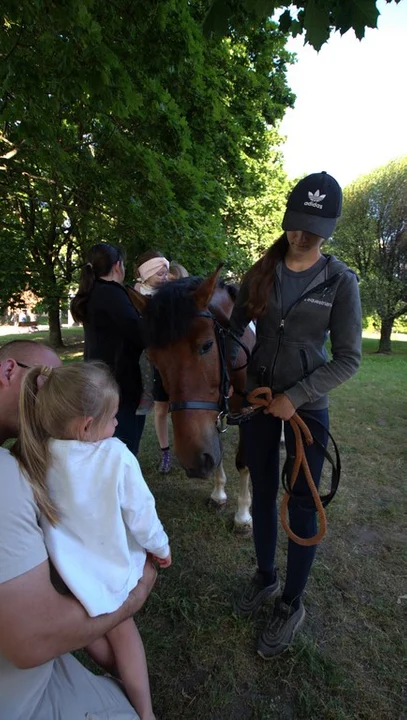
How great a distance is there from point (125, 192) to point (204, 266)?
159cm

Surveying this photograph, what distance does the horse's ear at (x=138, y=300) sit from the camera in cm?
229

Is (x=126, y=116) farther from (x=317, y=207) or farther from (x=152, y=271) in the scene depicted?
(x=317, y=207)

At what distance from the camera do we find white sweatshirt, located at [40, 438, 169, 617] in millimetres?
1195

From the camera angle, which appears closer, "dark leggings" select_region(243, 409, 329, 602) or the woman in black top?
"dark leggings" select_region(243, 409, 329, 602)

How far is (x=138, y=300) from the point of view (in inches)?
91.7

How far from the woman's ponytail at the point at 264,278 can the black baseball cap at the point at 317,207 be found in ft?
0.62

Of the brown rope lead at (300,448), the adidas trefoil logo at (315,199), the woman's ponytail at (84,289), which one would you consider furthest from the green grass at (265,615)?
the adidas trefoil logo at (315,199)

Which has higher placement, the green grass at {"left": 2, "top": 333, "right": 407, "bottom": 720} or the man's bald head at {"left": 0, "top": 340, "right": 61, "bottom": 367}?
the man's bald head at {"left": 0, "top": 340, "right": 61, "bottom": 367}

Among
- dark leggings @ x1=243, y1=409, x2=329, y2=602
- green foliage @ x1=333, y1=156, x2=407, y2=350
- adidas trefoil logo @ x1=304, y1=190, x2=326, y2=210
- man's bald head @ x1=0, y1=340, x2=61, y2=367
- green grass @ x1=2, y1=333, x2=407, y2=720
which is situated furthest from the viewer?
green foliage @ x1=333, y1=156, x2=407, y2=350

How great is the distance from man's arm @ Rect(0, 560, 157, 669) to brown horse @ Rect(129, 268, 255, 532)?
3.14 feet

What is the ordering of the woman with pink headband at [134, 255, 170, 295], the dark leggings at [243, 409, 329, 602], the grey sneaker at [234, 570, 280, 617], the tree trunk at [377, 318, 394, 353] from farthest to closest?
1. the tree trunk at [377, 318, 394, 353]
2. the woman with pink headband at [134, 255, 170, 295]
3. the grey sneaker at [234, 570, 280, 617]
4. the dark leggings at [243, 409, 329, 602]

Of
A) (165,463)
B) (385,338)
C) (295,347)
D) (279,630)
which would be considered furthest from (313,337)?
(385,338)

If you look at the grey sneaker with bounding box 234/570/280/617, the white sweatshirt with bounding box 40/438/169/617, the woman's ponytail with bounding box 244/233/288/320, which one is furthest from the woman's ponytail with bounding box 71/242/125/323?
the grey sneaker with bounding box 234/570/280/617

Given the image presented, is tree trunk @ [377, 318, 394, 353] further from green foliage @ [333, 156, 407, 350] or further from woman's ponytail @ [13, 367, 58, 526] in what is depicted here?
woman's ponytail @ [13, 367, 58, 526]
